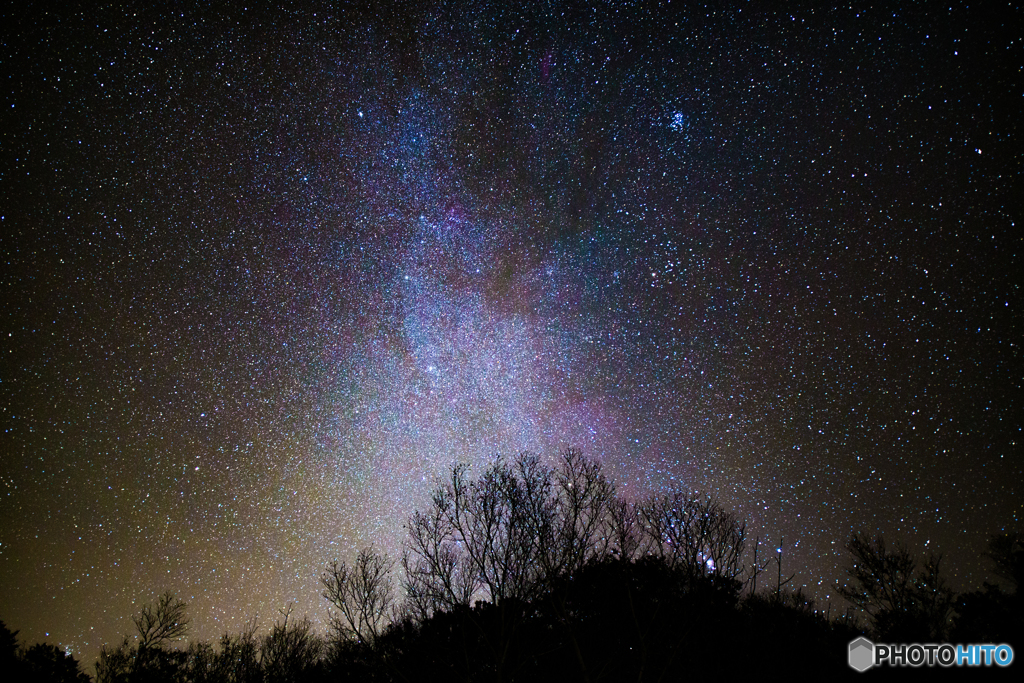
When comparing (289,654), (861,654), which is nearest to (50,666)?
(289,654)

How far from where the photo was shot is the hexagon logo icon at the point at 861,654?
1427 cm

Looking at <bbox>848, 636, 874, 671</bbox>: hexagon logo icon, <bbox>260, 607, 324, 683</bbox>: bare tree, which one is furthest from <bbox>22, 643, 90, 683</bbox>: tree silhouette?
<bbox>848, 636, 874, 671</bbox>: hexagon logo icon

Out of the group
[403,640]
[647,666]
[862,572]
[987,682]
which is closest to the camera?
[987,682]

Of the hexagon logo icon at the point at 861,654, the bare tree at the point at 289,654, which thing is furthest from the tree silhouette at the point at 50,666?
the hexagon logo icon at the point at 861,654

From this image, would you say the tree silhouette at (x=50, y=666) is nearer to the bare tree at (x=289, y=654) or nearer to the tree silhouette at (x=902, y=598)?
the bare tree at (x=289, y=654)

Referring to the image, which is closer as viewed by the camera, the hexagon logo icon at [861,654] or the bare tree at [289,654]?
the hexagon logo icon at [861,654]

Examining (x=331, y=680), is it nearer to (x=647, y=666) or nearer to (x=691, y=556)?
(x=647, y=666)

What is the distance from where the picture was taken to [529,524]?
13023 mm

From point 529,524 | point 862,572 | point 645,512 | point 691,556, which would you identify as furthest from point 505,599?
point 862,572

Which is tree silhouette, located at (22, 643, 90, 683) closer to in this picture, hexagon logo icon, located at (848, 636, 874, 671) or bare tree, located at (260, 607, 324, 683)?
bare tree, located at (260, 607, 324, 683)

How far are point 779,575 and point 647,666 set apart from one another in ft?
18.3

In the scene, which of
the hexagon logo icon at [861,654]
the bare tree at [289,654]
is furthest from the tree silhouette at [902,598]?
the bare tree at [289,654]

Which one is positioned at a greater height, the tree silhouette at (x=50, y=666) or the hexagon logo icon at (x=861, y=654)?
the hexagon logo icon at (x=861, y=654)

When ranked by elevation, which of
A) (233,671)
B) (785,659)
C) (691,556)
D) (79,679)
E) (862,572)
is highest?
(691,556)
